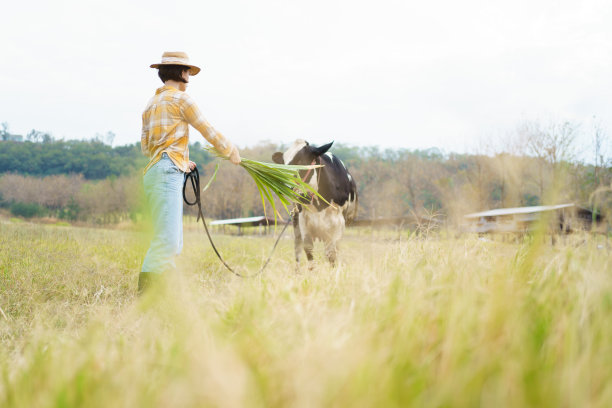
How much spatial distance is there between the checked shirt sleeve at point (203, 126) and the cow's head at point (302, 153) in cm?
160

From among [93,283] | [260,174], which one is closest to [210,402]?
[260,174]

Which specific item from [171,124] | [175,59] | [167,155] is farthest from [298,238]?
[175,59]

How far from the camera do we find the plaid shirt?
408 cm

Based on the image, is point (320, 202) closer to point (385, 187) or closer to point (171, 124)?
point (171, 124)

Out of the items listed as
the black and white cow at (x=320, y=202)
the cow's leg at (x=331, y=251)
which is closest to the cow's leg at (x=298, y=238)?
the black and white cow at (x=320, y=202)

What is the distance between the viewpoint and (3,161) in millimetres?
74625

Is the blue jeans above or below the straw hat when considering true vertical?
below

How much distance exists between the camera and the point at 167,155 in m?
4.13

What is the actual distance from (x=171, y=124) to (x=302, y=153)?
7.12 feet

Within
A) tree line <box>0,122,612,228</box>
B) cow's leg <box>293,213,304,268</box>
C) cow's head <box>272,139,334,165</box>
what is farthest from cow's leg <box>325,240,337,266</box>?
tree line <box>0,122,612,228</box>

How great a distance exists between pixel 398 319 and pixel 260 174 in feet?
11.2

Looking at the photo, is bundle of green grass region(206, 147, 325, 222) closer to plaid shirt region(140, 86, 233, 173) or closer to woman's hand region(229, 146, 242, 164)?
woman's hand region(229, 146, 242, 164)

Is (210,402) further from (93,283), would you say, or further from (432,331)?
(93,283)

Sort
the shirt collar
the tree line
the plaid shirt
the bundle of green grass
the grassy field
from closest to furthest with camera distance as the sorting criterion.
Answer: the grassy field
the plaid shirt
the shirt collar
the bundle of green grass
the tree line
